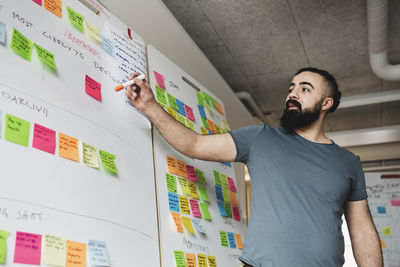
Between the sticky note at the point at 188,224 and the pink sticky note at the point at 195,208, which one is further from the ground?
the pink sticky note at the point at 195,208

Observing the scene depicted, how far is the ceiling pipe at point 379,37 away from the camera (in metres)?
2.37

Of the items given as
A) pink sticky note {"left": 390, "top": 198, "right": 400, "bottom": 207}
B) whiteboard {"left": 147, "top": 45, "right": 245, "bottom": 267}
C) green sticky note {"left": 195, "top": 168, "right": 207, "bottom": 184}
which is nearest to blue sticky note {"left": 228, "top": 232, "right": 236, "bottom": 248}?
whiteboard {"left": 147, "top": 45, "right": 245, "bottom": 267}

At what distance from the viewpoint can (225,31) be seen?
9.53 feet

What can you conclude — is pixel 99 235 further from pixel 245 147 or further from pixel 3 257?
pixel 245 147

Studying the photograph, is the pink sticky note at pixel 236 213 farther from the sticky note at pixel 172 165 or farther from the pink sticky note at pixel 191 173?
the sticky note at pixel 172 165

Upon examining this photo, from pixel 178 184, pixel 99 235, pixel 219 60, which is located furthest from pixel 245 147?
pixel 219 60

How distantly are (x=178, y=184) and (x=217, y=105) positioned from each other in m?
0.83

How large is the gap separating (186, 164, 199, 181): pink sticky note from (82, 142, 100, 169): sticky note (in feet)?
1.84

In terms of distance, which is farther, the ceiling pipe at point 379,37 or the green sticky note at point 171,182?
the ceiling pipe at point 379,37

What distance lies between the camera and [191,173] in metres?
1.60

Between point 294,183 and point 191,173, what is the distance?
1.40ft

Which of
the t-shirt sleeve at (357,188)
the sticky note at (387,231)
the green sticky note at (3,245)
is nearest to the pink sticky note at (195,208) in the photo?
the t-shirt sleeve at (357,188)

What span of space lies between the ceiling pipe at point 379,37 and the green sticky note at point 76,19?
185 cm

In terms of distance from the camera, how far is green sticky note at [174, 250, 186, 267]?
1.29 m
